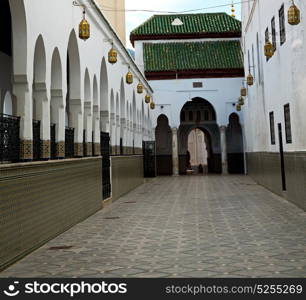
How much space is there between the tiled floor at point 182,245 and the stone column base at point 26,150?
4.69 feet

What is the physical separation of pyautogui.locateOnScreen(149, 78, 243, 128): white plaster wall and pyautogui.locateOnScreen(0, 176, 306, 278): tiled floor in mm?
15903

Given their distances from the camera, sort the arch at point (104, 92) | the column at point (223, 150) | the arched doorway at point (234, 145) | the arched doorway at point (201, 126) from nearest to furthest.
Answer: the arch at point (104, 92) < the column at point (223, 150) < the arched doorway at point (234, 145) < the arched doorway at point (201, 126)

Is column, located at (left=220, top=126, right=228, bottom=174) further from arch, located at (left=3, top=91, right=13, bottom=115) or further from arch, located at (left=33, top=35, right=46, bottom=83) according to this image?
arch, located at (left=33, top=35, right=46, bottom=83)

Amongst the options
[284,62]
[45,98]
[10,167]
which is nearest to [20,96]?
[45,98]

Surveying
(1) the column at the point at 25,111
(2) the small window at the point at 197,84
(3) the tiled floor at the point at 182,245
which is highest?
(2) the small window at the point at 197,84

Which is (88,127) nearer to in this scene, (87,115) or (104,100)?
(87,115)

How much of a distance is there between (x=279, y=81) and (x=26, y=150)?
8176 millimetres

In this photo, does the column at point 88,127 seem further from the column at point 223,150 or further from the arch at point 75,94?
the column at point 223,150

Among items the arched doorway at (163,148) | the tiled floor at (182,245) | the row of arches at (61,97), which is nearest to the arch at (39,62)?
the row of arches at (61,97)

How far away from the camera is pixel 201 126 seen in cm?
2970

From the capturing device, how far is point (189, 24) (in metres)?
28.6

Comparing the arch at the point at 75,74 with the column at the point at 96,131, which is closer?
Result: the arch at the point at 75,74

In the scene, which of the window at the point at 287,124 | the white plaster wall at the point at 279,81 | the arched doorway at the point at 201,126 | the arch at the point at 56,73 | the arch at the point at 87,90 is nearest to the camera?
the arch at the point at 56,73

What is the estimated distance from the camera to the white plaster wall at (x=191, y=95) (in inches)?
1033
